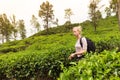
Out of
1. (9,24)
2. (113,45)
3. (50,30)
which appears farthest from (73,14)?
(113,45)

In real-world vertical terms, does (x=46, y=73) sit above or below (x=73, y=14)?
below

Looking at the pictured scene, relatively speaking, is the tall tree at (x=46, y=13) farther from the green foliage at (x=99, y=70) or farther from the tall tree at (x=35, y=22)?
the green foliage at (x=99, y=70)

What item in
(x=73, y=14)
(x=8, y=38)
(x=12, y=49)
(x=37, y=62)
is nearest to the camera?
(x=37, y=62)

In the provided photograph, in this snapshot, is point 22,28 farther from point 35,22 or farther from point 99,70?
point 99,70

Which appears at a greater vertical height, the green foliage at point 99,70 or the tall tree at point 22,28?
the tall tree at point 22,28

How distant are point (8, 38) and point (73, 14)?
24.3m

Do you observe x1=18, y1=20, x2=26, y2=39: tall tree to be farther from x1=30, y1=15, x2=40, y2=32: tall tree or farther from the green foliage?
the green foliage

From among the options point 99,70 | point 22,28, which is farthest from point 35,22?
point 99,70

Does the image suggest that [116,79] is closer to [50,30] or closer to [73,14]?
[50,30]

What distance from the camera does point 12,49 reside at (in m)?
64.8

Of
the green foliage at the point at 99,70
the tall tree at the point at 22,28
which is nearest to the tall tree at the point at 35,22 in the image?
the tall tree at the point at 22,28

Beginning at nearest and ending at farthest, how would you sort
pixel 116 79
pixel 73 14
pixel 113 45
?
1. pixel 116 79
2. pixel 113 45
3. pixel 73 14

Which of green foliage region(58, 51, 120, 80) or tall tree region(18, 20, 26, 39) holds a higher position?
tall tree region(18, 20, 26, 39)

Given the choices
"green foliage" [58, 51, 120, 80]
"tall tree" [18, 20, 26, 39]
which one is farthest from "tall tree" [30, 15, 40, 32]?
"green foliage" [58, 51, 120, 80]
